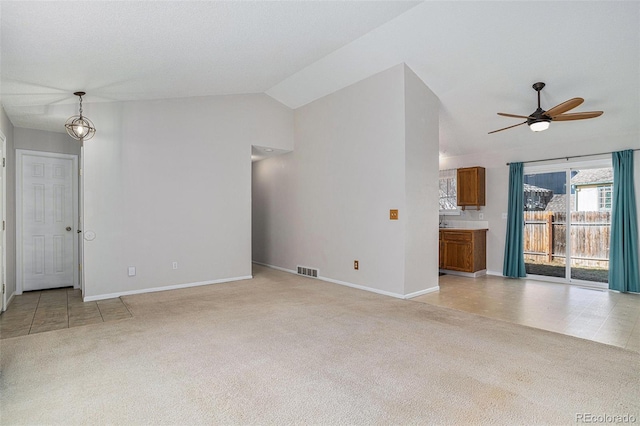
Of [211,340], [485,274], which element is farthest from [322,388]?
[485,274]

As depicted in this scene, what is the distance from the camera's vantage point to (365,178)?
5152mm

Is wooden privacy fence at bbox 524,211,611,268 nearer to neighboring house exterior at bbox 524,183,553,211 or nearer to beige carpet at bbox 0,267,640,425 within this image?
neighboring house exterior at bbox 524,183,553,211

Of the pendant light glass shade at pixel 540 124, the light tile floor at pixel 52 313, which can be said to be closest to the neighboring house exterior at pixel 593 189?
the pendant light glass shade at pixel 540 124

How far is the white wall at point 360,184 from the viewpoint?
4.69m

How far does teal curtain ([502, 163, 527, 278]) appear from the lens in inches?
243

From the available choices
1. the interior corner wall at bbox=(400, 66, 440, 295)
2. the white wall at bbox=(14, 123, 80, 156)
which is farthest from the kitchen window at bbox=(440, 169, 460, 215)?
the white wall at bbox=(14, 123, 80, 156)

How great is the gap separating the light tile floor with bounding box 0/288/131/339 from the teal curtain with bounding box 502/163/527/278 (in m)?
6.16

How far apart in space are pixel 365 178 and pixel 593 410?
368cm

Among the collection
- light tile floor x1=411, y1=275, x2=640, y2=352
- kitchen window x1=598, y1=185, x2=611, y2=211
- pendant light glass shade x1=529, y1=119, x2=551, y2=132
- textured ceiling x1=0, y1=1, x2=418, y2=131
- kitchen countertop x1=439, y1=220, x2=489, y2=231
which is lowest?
light tile floor x1=411, y1=275, x2=640, y2=352

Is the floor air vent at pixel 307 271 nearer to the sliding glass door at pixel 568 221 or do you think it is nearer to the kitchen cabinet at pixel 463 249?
the kitchen cabinet at pixel 463 249

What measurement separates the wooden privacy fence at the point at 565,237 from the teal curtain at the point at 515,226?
8.1 inches

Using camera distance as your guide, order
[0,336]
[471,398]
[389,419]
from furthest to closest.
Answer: [0,336] → [471,398] → [389,419]

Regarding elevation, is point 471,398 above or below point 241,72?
below

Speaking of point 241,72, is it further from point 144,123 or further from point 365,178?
point 365,178
